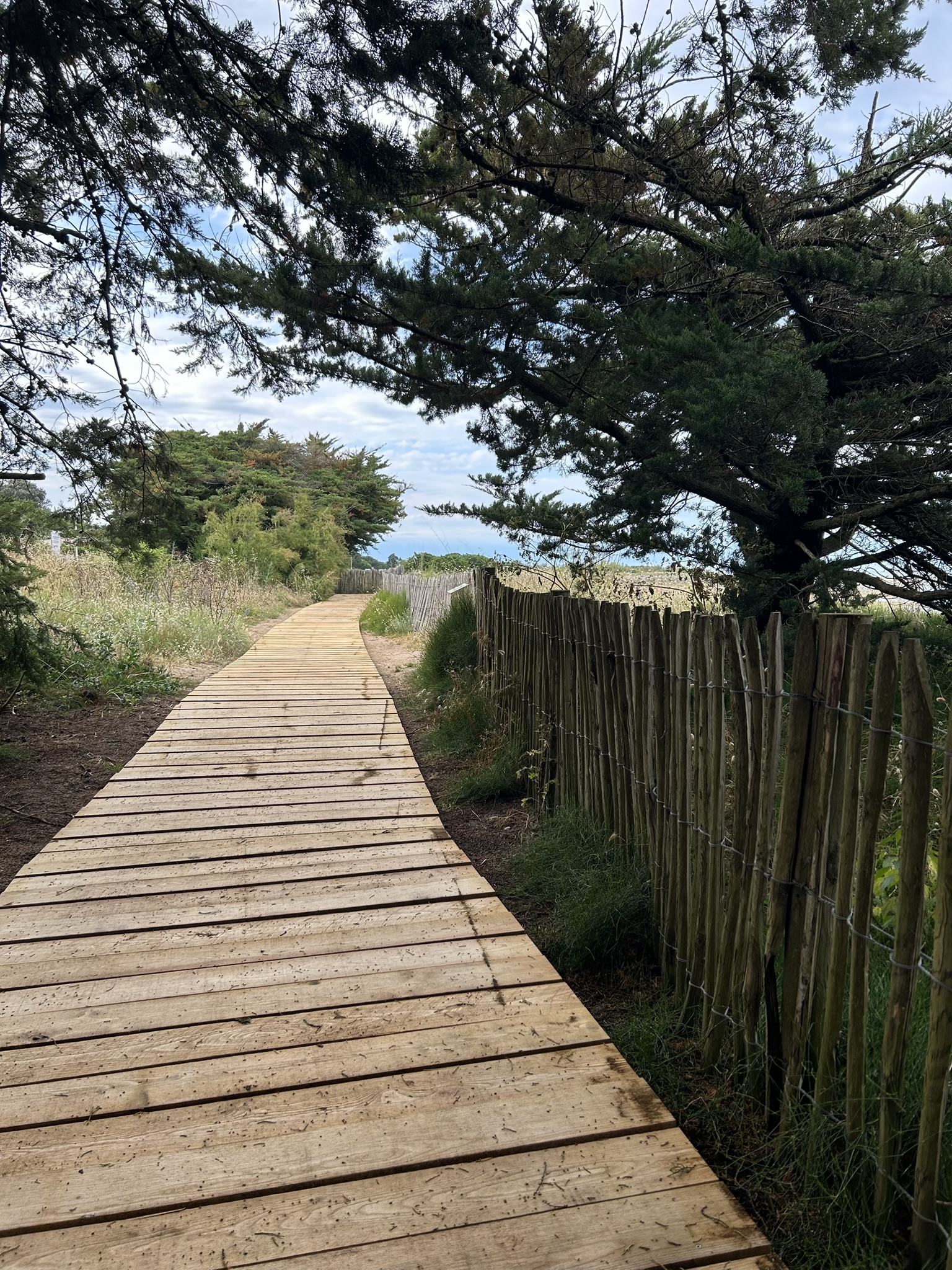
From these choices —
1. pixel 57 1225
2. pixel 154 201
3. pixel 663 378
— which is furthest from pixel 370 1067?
pixel 154 201

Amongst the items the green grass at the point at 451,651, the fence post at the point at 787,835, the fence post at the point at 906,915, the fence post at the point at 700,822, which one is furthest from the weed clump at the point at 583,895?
the green grass at the point at 451,651

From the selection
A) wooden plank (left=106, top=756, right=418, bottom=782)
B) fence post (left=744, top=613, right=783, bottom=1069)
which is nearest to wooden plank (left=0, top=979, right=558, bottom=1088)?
fence post (left=744, top=613, right=783, bottom=1069)

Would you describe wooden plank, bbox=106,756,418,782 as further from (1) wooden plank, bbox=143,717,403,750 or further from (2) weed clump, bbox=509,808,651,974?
(2) weed clump, bbox=509,808,651,974

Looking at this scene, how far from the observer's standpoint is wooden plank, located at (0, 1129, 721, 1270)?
146 cm

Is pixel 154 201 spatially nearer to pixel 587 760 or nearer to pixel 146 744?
pixel 146 744

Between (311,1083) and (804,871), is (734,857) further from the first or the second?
(311,1083)

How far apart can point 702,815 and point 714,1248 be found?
3.59 feet

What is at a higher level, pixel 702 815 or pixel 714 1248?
pixel 702 815

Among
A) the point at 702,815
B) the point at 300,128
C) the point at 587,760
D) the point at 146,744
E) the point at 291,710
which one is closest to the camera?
the point at 702,815

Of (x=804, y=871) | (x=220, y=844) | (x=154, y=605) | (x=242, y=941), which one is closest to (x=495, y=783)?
(x=220, y=844)

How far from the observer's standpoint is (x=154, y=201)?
470 cm

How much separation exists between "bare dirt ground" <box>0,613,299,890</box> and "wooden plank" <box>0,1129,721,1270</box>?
264cm

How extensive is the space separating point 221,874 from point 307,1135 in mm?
1648

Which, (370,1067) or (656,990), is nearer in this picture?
(370,1067)
